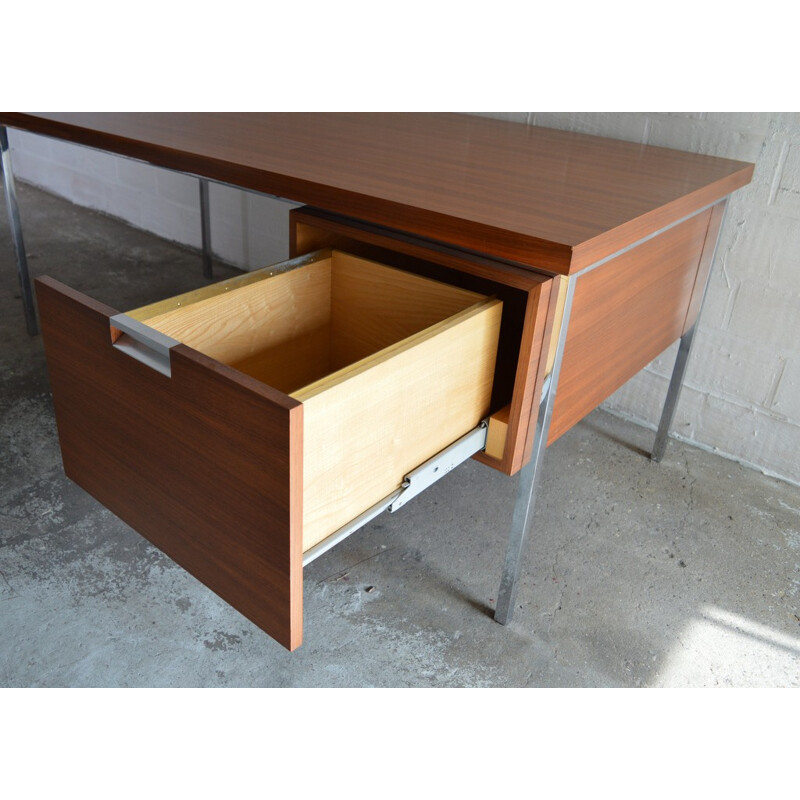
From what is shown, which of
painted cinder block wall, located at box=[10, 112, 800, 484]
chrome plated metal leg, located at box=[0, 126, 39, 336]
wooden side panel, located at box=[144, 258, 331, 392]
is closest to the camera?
wooden side panel, located at box=[144, 258, 331, 392]

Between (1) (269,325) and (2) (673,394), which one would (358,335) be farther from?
(2) (673,394)

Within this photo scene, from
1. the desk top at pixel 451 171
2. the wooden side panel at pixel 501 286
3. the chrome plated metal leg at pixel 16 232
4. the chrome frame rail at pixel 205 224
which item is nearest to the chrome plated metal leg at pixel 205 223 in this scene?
the chrome frame rail at pixel 205 224

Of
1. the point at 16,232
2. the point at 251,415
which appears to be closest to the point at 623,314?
the point at 251,415

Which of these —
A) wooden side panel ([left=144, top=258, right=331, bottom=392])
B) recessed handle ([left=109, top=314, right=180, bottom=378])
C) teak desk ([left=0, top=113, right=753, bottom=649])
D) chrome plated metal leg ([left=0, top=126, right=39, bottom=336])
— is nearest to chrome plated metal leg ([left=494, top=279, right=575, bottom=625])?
teak desk ([left=0, top=113, right=753, bottom=649])

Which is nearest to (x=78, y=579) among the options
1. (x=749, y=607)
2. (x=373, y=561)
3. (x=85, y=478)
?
(x=85, y=478)

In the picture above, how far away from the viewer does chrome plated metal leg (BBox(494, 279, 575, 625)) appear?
1.00m

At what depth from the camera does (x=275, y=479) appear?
71 cm

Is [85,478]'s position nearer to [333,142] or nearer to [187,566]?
[187,566]

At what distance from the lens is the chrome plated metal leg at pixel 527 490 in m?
1.00

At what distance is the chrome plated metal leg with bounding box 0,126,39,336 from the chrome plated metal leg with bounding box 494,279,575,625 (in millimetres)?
1380

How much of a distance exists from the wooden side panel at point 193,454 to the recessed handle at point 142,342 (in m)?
0.01

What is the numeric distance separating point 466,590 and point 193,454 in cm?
66

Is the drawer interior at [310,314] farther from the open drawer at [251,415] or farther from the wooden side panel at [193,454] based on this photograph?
the wooden side panel at [193,454]

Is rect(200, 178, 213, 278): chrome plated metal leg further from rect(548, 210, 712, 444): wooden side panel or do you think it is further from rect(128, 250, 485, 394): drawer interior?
rect(548, 210, 712, 444): wooden side panel
